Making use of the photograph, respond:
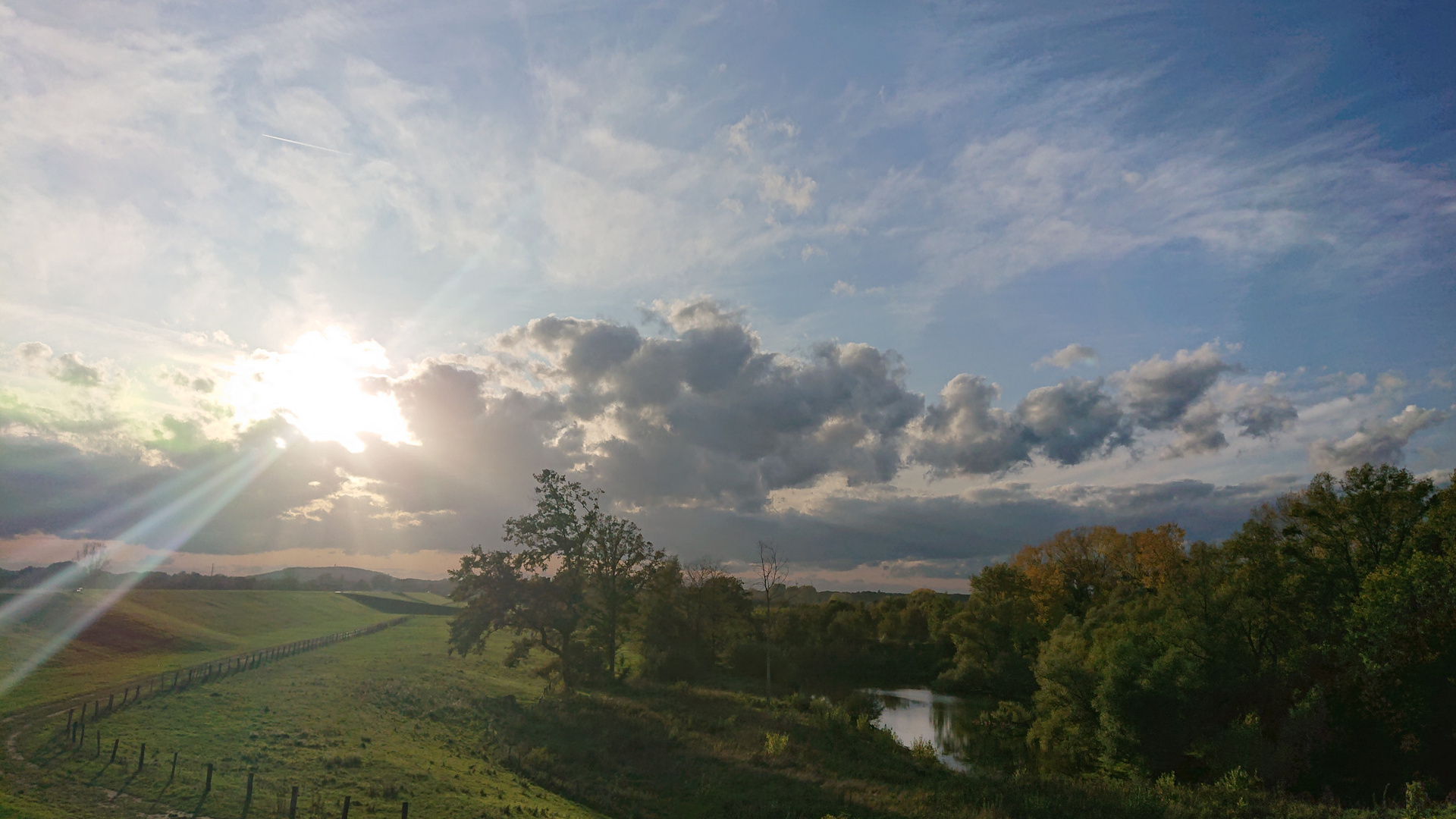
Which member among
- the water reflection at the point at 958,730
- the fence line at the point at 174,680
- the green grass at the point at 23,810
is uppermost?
the green grass at the point at 23,810

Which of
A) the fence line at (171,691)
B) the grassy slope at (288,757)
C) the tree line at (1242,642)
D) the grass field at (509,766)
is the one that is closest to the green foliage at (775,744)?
the grass field at (509,766)

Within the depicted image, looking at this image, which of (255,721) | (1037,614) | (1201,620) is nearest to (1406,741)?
(1201,620)

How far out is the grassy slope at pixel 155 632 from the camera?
48.9 meters

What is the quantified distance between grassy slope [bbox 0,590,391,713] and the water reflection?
181ft

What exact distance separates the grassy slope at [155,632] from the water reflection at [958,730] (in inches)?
2174

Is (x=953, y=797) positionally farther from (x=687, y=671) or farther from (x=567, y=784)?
(x=687, y=671)

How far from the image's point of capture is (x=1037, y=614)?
3285 inches

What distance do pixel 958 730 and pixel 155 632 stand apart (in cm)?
8821

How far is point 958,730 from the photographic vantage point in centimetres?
5838

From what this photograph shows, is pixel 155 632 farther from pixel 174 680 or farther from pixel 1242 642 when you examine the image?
pixel 1242 642

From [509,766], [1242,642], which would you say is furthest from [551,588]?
[1242,642]

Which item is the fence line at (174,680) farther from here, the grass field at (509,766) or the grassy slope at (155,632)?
the grassy slope at (155,632)

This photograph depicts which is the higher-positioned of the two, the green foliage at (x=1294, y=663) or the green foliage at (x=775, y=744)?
the green foliage at (x=1294, y=663)

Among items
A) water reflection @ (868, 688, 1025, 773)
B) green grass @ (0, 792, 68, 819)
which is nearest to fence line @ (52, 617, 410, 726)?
green grass @ (0, 792, 68, 819)
